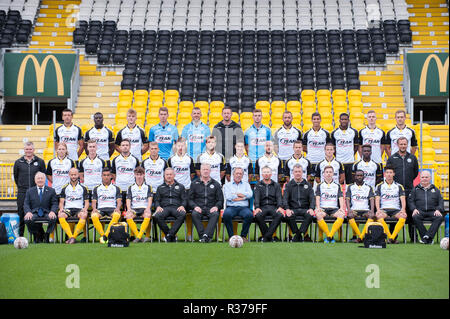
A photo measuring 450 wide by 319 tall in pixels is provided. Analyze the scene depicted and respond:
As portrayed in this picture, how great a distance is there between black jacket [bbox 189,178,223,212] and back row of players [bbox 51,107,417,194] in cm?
48

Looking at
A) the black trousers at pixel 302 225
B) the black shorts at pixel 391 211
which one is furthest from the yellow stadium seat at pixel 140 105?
the black shorts at pixel 391 211

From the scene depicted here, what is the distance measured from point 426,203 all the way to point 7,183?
7.85m

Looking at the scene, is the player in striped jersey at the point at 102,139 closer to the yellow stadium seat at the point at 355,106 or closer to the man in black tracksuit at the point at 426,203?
the man in black tracksuit at the point at 426,203

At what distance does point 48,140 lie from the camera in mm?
13031

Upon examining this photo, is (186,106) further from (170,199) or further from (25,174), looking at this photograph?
(170,199)

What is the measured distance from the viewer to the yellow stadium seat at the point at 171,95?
49.5 feet

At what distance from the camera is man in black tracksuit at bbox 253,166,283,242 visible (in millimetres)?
8734

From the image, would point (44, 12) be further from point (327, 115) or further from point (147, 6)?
point (327, 115)

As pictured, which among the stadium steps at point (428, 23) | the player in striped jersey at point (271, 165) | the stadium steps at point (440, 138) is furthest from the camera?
the stadium steps at point (428, 23)

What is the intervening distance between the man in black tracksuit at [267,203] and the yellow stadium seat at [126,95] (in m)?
6.95

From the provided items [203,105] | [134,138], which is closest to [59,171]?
[134,138]

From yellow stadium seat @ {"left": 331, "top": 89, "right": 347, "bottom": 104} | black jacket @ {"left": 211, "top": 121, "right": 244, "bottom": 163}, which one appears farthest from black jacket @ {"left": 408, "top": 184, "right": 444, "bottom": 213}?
yellow stadium seat @ {"left": 331, "top": 89, "right": 347, "bottom": 104}

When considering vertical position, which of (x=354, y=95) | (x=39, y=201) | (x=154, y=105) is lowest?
(x=39, y=201)

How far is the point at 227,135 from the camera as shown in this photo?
9586mm
